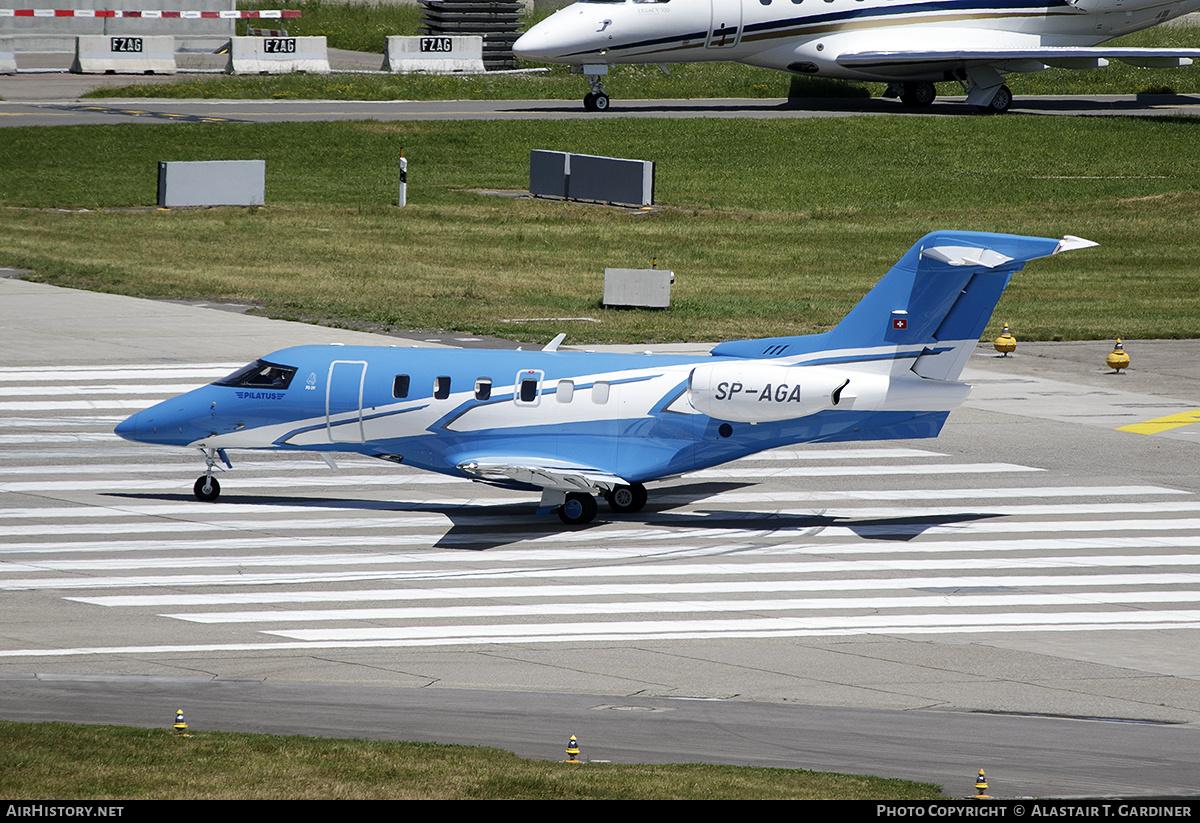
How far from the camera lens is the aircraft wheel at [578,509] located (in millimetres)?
23750

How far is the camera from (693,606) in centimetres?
1992

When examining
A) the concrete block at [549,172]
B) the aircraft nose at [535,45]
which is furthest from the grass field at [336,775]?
the aircraft nose at [535,45]

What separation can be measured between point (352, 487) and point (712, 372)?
6958 millimetres

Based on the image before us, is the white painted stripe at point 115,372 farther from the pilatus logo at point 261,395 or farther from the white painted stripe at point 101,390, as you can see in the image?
the pilatus logo at point 261,395

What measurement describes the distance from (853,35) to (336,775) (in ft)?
191

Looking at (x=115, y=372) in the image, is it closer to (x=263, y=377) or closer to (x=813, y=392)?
(x=263, y=377)

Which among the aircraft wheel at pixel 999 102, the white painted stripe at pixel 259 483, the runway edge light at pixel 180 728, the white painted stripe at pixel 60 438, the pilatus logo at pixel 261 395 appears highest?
the aircraft wheel at pixel 999 102

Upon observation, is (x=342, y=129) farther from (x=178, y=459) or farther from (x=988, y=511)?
(x=988, y=511)

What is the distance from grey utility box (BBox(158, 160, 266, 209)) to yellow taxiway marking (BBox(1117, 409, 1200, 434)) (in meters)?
33.0

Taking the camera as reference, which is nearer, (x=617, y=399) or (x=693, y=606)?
(x=693, y=606)

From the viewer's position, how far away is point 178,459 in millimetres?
28094

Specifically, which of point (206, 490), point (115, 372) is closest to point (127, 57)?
point (115, 372)

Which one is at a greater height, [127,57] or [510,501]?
[127,57]

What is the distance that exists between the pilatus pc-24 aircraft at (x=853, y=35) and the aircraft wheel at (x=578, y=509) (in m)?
43.0
